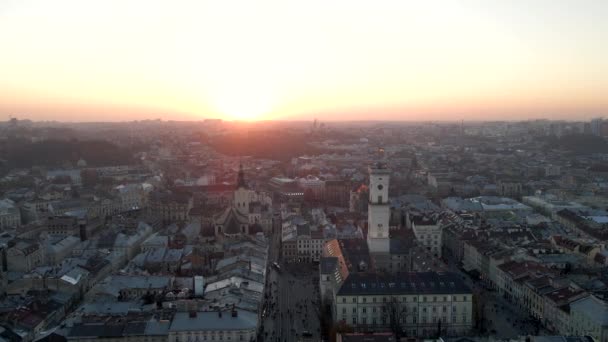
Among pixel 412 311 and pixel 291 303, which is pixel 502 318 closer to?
pixel 412 311

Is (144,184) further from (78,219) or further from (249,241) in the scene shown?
(249,241)

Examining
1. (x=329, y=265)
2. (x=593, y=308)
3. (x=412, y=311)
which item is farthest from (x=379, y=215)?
(x=593, y=308)

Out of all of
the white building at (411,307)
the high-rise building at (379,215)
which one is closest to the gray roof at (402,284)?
the white building at (411,307)

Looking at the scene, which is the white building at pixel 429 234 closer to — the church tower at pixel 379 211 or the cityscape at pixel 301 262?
the cityscape at pixel 301 262

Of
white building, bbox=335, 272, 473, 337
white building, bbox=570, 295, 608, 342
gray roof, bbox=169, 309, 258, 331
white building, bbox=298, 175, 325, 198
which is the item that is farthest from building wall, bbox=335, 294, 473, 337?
white building, bbox=298, 175, 325, 198

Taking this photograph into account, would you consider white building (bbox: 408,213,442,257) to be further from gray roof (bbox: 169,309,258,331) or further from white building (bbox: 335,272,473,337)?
gray roof (bbox: 169,309,258,331)
